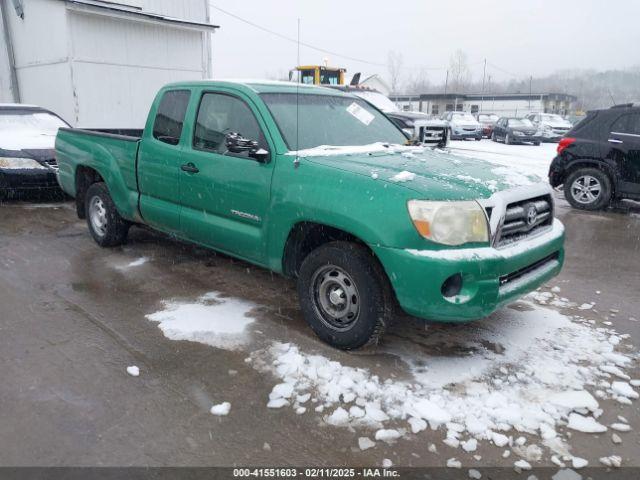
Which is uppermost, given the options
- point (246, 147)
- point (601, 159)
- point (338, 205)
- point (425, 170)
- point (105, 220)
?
point (246, 147)

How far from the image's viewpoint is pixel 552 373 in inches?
134

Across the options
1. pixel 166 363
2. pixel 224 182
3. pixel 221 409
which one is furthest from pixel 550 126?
pixel 221 409

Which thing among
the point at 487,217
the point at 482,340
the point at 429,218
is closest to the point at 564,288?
the point at 482,340

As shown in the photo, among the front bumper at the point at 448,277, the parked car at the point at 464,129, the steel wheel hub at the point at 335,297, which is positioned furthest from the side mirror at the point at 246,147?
the parked car at the point at 464,129

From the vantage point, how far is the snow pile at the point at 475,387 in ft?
9.39

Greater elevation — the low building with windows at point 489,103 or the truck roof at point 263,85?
the low building with windows at point 489,103

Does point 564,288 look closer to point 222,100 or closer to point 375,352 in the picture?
point 375,352

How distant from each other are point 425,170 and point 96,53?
1290 cm

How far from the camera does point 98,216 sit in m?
6.15

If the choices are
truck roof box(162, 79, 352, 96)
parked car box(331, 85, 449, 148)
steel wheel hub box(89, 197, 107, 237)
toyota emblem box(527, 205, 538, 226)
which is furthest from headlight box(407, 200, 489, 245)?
parked car box(331, 85, 449, 148)

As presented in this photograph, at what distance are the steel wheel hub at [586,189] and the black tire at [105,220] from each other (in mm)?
7375

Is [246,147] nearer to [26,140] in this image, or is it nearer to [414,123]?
[26,140]

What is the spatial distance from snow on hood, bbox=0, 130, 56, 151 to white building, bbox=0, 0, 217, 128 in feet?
14.9

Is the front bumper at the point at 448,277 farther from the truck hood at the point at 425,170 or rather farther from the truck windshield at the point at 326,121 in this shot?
the truck windshield at the point at 326,121
